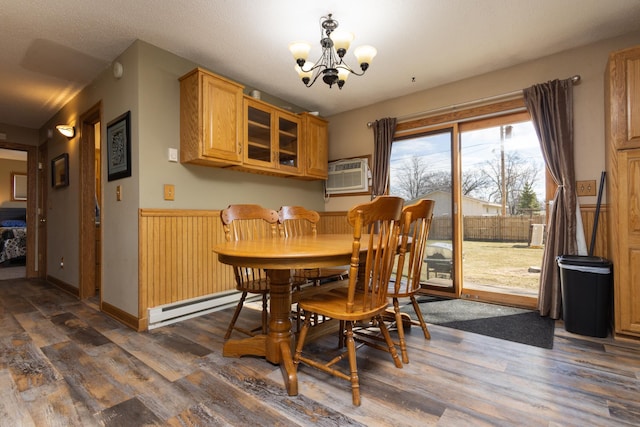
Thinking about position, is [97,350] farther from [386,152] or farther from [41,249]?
[41,249]

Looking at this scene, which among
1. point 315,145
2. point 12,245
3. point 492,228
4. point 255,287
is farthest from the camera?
point 12,245

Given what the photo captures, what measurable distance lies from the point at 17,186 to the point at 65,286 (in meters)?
5.61

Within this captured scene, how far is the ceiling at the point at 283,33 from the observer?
2.11 meters

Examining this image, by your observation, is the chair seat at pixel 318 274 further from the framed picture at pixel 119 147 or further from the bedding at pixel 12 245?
the bedding at pixel 12 245

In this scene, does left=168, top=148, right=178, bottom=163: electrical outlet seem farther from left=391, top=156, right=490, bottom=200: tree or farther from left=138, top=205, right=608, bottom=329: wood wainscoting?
left=391, top=156, right=490, bottom=200: tree

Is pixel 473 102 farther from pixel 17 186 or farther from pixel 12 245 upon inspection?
pixel 17 186

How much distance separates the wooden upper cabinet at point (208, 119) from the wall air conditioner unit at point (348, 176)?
162cm

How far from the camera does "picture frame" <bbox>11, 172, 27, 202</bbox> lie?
7.12 meters

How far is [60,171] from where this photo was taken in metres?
3.86

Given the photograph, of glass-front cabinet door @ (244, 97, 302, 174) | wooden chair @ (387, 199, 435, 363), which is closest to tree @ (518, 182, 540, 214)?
wooden chair @ (387, 199, 435, 363)

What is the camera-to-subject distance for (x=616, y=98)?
217 centimetres

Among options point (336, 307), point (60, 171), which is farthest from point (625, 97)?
point (60, 171)

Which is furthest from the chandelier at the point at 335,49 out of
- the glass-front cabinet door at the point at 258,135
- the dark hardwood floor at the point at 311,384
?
the dark hardwood floor at the point at 311,384

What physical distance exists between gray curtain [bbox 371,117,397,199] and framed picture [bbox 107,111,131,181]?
2614 mm
